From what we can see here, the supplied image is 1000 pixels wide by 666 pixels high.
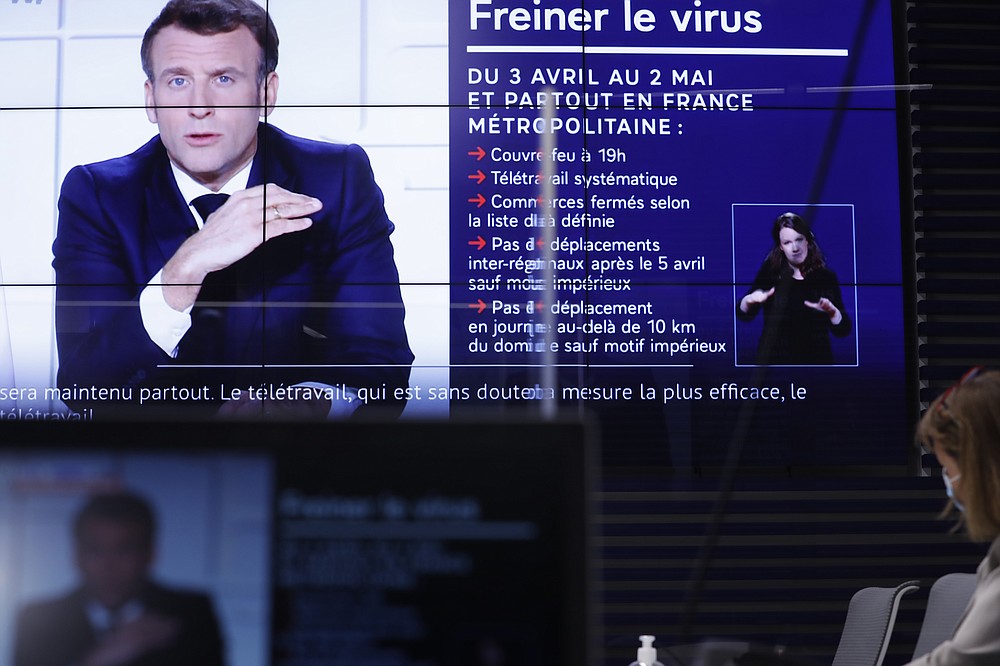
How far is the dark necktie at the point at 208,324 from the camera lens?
460cm

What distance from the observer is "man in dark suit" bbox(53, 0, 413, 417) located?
4.59m

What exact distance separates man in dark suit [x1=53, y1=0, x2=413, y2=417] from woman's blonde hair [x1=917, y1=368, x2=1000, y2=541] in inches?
111

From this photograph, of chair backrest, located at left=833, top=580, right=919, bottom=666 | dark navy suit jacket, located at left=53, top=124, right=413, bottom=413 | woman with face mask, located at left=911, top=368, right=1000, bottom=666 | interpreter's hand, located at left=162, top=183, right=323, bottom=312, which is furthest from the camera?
interpreter's hand, located at left=162, top=183, right=323, bottom=312

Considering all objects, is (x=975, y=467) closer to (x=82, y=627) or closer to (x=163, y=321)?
(x=82, y=627)

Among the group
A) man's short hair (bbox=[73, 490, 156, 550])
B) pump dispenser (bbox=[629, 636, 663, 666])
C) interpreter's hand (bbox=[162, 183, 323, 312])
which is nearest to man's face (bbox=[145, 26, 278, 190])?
interpreter's hand (bbox=[162, 183, 323, 312])

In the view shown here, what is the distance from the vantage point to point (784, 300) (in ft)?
16.2

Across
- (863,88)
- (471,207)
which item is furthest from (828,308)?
(471,207)

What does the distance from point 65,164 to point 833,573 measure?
147 inches

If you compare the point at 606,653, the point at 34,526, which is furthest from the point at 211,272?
the point at 34,526

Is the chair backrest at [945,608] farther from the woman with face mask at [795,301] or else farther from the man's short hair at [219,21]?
the man's short hair at [219,21]

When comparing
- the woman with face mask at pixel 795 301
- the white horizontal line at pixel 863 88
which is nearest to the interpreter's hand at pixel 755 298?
the woman with face mask at pixel 795 301

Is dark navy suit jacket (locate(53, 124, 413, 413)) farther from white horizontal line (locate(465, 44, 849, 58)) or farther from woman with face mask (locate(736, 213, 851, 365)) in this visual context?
woman with face mask (locate(736, 213, 851, 365))

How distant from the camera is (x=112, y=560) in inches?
33.8

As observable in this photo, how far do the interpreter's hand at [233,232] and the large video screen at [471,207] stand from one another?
0.5 inches
